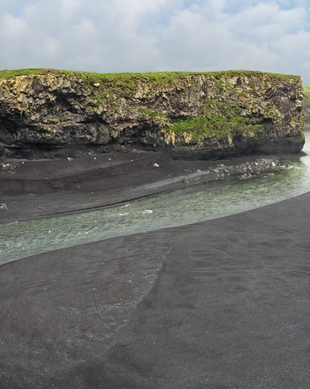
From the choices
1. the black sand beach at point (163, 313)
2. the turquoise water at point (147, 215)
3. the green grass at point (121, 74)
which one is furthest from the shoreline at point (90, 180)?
the black sand beach at point (163, 313)

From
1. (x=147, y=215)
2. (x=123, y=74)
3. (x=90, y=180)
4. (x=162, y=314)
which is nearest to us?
(x=162, y=314)

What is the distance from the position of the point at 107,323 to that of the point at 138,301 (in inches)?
53.6

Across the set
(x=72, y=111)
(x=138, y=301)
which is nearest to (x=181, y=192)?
(x=72, y=111)

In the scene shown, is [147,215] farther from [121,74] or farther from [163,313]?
[121,74]

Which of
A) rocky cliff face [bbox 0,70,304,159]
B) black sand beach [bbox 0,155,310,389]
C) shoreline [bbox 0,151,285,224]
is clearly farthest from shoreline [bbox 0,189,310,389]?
rocky cliff face [bbox 0,70,304,159]

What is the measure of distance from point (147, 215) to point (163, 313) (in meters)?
12.2

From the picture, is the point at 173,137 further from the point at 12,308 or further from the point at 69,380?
the point at 69,380

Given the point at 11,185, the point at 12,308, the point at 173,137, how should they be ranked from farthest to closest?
1. the point at 173,137
2. the point at 11,185
3. the point at 12,308

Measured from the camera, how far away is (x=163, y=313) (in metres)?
9.81

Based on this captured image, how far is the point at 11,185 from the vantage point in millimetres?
25125

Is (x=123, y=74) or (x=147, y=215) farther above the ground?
(x=123, y=74)

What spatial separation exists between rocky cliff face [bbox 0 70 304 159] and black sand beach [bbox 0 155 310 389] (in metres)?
16.8

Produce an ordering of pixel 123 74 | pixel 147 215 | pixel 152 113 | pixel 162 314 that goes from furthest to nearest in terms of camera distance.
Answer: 1. pixel 152 113
2. pixel 123 74
3. pixel 147 215
4. pixel 162 314

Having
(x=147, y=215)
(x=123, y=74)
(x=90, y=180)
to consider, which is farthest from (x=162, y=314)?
(x=123, y=74)
